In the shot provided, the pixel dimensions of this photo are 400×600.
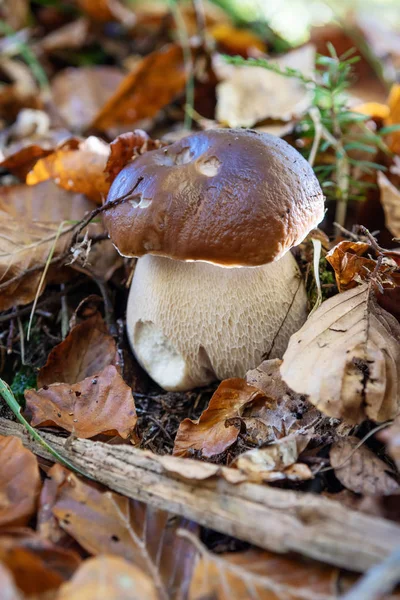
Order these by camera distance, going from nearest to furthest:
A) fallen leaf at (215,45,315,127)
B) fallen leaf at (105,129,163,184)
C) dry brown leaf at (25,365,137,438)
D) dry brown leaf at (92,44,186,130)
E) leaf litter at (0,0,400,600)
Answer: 1. leaf litter at (0,0,400,600)
2. dry brown leaf at (25,365,137,438)
3. fallen leaf at (105,129,163,184)
4. fallen leaf at (215,45,315,127)
5. dry brown leaf at (92,44,186,130)

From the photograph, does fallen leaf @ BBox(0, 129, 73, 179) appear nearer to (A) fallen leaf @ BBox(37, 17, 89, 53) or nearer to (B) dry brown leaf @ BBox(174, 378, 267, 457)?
(B) dry brown leaf @ BBox(174, 378, 267, 457)

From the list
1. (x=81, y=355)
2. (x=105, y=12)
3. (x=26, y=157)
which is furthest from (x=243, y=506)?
(x=105, y=12)

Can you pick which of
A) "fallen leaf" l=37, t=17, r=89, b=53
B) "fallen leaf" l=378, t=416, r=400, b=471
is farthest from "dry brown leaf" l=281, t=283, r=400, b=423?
"fallen leaf" l=37, t=17, r=89, b=53

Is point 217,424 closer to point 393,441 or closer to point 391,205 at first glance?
point 393,441

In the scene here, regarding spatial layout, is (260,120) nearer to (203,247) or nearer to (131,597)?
(203,247)

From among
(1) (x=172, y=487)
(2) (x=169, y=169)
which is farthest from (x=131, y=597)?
(2) (x=169, y=169)
